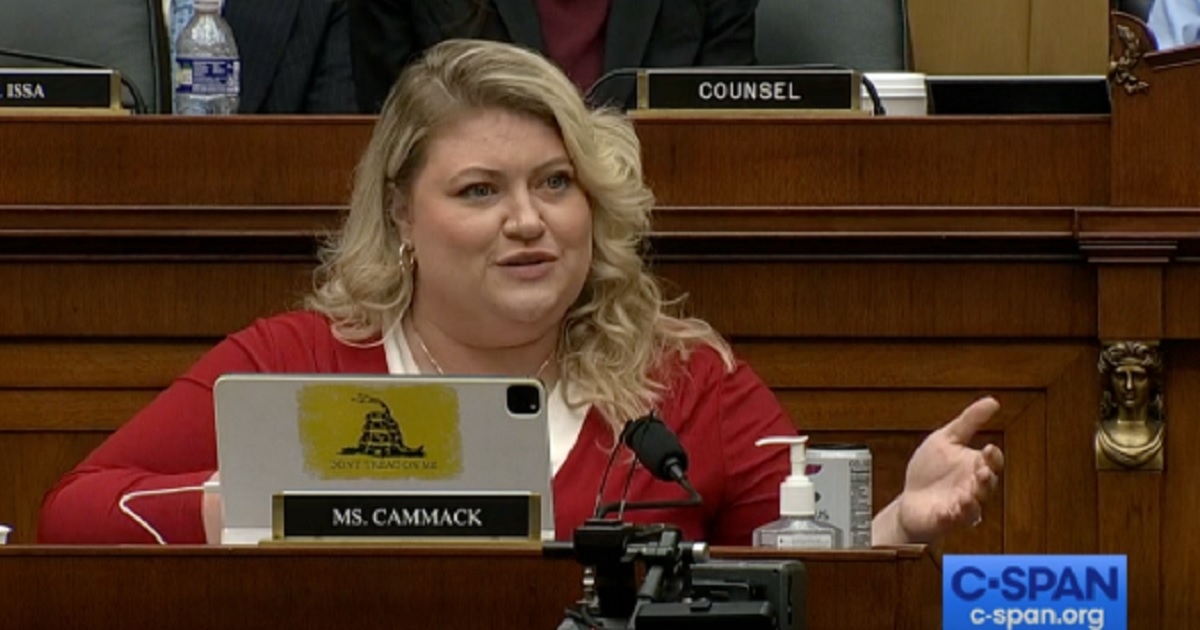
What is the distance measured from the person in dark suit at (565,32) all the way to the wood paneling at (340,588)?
200 centimetres

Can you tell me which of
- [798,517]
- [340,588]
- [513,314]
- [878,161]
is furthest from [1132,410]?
[340,588]

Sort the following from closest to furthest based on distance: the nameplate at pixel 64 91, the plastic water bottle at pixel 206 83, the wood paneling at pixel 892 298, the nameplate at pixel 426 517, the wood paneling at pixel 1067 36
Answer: the nameplate at pixel 426 517 → the wood paneling at pixel 892 298 → the nameplate at pixel 64 91 → the plastic water bottle at pixel 206 83 → the wood paneling at pixel 1067 36

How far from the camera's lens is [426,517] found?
104 inches

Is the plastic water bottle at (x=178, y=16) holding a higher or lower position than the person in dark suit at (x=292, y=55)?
higher

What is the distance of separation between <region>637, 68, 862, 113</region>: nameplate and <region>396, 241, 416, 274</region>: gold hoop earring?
53 centimetres

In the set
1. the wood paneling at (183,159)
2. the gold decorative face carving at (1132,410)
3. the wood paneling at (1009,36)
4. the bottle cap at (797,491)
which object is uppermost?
the wood paneling at (1009,36)

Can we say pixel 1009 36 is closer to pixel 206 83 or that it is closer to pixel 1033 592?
pixel 206 83

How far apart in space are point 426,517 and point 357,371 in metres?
0.80

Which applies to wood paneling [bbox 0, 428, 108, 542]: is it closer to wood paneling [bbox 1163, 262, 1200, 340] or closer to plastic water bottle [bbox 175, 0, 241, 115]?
plastic water bottle [bbox 175, 0, 241, 115]

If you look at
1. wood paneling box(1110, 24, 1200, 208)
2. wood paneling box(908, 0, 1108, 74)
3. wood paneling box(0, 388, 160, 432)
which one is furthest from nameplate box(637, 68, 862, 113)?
wood paneling box(908, 0, 1108, 74)

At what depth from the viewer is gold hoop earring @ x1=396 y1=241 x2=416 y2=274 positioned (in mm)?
3510

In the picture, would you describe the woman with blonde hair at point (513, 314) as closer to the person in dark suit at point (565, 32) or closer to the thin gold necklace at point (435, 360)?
the thin gold necklace at point (435, 360)

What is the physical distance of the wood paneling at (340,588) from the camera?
2.54 m

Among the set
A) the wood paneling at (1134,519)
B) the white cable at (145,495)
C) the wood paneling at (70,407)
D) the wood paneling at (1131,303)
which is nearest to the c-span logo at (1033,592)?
the wood paneling at (1134,519)
